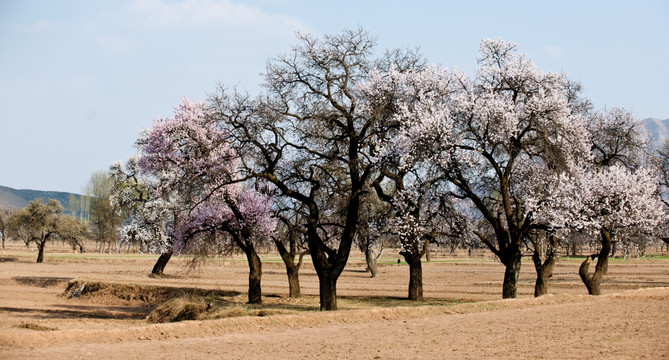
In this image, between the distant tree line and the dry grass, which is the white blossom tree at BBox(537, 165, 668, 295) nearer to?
the distant tree line

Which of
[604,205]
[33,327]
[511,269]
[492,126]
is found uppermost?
[492,126]

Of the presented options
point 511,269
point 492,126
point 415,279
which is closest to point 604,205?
point 511,269

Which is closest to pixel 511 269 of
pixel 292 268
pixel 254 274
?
pixel 292 268

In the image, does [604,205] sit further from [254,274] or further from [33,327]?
[33,327]

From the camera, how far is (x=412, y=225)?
26031mm

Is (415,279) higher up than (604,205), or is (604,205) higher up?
(604,205)

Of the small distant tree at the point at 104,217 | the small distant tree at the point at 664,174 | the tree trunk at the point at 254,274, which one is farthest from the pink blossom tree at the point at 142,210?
the small distant tree at the point at 104,217

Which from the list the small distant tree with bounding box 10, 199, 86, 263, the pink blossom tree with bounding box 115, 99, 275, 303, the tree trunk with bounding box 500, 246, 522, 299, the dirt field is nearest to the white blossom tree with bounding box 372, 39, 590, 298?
the tree trunk with bounding box 500, 246, 522, 299

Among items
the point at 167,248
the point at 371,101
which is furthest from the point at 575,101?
the point at 167,248

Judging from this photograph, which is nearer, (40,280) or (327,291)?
(327,291)

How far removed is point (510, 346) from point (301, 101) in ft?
45.9

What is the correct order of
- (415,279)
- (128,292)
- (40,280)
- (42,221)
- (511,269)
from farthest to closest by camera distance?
(42,221) → (40,280) → (128,292) → (415,279) → (511,269)

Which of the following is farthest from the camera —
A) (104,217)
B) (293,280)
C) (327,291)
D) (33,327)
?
(104,217)

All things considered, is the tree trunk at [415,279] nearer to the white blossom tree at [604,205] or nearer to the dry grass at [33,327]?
the white blossom tree at [604,205]
